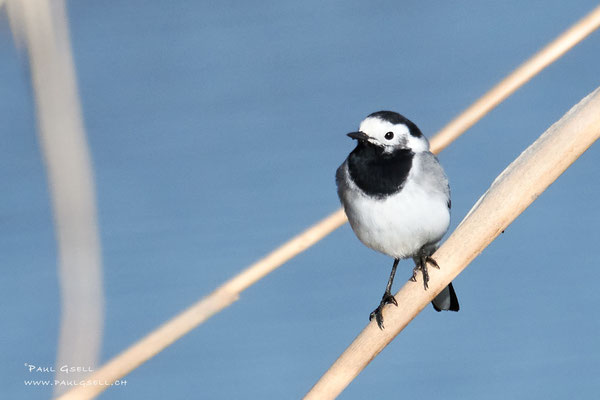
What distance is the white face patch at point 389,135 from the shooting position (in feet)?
2.99

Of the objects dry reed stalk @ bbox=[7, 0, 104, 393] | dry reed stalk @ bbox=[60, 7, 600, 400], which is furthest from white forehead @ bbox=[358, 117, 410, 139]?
dry reed stalk @ bbox=[7, 0, 104, 393]

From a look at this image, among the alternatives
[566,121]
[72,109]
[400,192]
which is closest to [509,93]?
[566,121]

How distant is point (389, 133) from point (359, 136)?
0.06 m

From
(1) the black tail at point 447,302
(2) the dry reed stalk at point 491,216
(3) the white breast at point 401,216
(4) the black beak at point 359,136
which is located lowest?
(2) the dry reed stalk at point 491,216

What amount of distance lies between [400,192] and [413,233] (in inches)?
2.2

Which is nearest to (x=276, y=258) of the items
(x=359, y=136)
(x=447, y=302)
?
(x=359, y=136)

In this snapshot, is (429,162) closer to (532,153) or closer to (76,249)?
(532,153)

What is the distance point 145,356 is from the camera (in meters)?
0.68

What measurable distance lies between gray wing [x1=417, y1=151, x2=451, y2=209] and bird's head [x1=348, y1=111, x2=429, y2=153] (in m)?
0.02

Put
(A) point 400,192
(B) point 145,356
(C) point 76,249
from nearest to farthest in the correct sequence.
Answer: (C) point 76,249, (B) point 145,356, (A) point 400,192

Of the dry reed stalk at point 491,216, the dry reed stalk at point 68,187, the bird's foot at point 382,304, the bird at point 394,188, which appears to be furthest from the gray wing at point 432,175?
the dry reed stalk at point 68,187

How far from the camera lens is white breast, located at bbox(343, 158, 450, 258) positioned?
929mm

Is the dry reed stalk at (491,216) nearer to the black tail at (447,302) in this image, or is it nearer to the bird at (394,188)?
the bird at (394,188)

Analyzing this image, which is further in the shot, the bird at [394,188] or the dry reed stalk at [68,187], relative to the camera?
the bird at [394,188]
